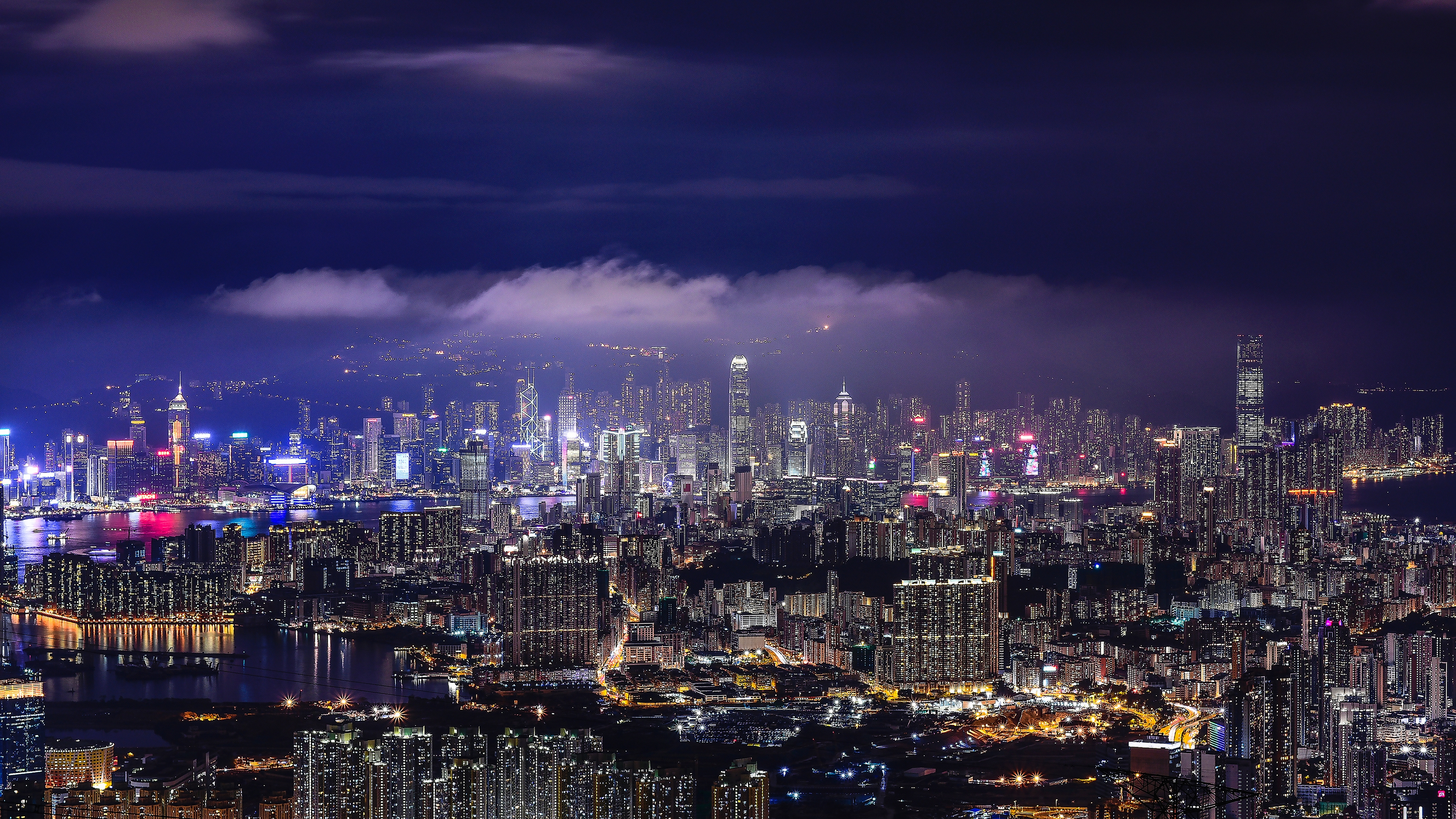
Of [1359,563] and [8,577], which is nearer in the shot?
[1359,563]

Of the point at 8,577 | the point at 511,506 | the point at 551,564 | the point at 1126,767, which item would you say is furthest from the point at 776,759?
the point at 511,506

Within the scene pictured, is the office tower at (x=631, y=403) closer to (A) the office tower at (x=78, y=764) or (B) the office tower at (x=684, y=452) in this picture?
(B) the office tower at (x=684, y=452)

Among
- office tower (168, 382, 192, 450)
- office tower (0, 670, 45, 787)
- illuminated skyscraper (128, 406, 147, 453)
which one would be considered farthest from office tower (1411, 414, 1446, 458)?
illuminated skyscraper (128, 406, 147, 453)

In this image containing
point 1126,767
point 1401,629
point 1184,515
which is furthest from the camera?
point 1184,515

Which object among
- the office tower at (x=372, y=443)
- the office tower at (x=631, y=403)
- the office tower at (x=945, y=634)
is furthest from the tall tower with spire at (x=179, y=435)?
the office tower at (x=945, y=634)

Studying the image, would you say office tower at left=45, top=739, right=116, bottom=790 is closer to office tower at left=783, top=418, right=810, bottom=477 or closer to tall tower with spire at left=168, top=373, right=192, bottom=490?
tall tower with spire at left=168, top=373, right=192, bottom=490

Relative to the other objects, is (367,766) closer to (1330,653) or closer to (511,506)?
(1330,653)

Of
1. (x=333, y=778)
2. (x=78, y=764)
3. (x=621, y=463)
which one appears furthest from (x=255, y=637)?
(x=333, y=778)
